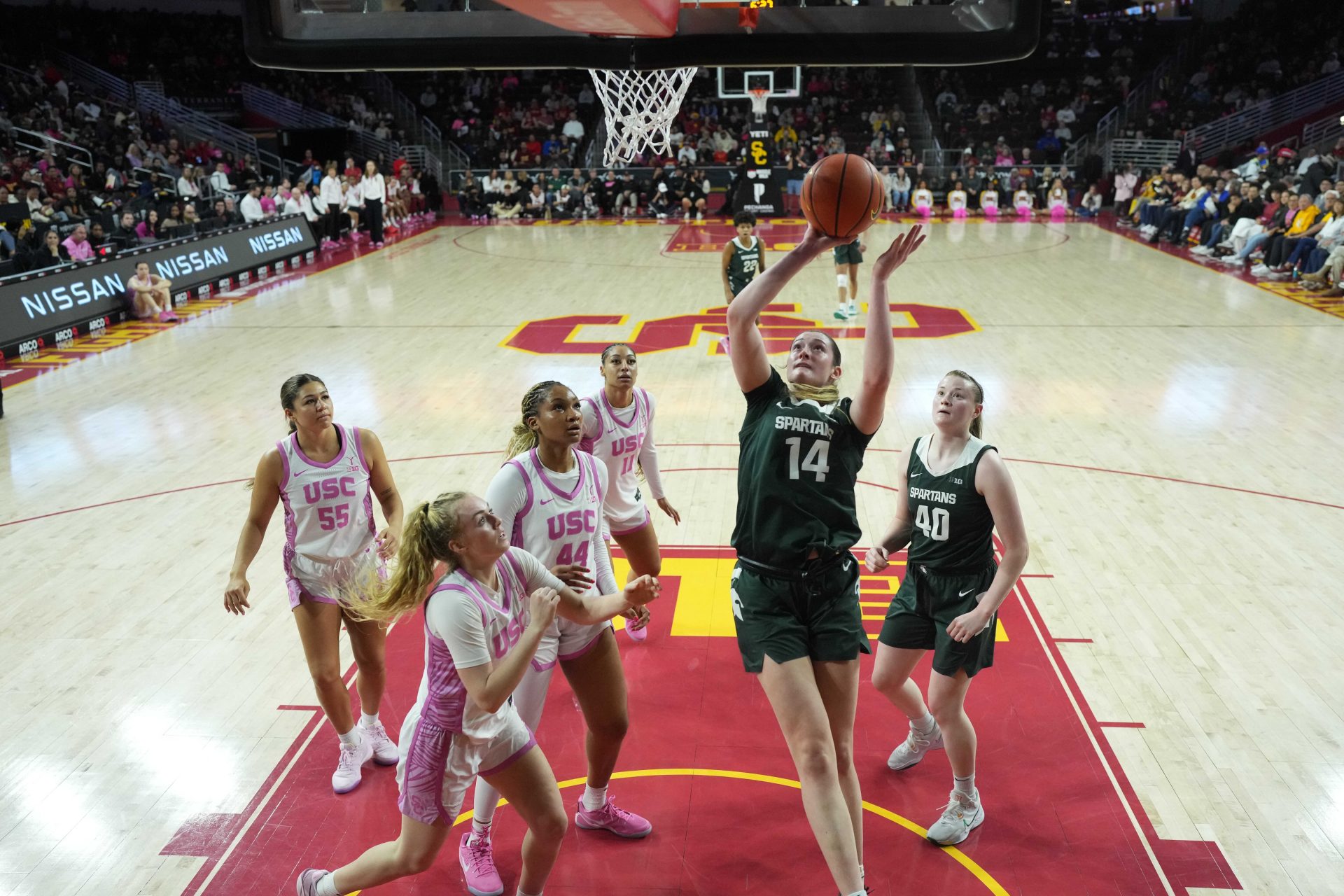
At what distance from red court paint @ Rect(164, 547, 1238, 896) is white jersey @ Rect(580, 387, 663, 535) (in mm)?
782

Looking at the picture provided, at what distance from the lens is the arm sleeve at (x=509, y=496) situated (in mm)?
3883

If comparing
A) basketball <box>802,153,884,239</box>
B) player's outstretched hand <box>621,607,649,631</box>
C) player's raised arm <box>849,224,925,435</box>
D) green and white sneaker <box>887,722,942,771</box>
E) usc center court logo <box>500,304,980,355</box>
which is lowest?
usc center court logo <box>500,304,980,355</box>

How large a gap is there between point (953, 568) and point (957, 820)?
95 centimetres

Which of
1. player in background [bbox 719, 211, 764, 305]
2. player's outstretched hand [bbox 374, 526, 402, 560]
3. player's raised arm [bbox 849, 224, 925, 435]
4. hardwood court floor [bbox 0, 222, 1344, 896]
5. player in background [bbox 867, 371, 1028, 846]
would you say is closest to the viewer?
player's raised arm [bbox 849, 224, 925, 435]

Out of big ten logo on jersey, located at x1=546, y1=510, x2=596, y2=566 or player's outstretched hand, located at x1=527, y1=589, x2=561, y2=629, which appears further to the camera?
big ten logo on jersey, located at x1=546, y1=510, x2=596, y2=566

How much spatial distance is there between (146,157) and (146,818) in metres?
21.9

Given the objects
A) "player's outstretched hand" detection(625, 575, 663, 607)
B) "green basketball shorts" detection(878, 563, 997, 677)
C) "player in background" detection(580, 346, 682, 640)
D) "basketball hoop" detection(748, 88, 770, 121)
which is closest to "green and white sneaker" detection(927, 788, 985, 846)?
"green basketball shorts" detection(878, 563, 997, 677)

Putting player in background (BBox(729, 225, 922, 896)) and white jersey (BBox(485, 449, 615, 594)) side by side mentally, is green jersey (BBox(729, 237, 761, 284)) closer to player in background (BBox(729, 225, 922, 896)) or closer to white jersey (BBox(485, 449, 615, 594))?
white jersey (BBox(485, 449, 615, 594))

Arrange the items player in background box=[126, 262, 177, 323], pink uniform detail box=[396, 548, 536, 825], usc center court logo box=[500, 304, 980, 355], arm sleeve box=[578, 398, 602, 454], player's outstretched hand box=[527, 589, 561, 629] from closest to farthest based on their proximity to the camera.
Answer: player's outstretched hand box=[527, 589, 561, 629] < pink uniform detail box=[396, 548, 536, 825] < arm sleeve box=[578, 398, 602, 454] < usc center court logo box=[500, 304, 980, 355] < player in background box=[126, 262, 177, 323]

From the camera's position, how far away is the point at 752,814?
4305mm

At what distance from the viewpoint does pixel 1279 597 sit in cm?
614

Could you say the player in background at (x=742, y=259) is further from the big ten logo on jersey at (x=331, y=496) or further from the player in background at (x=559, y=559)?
the player in background at (x=559, y=559)

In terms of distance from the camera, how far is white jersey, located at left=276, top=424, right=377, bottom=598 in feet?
14.4

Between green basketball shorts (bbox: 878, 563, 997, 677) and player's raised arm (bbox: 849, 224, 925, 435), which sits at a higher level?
player's raised arm (bbox: 849, 224, 925, 435)
